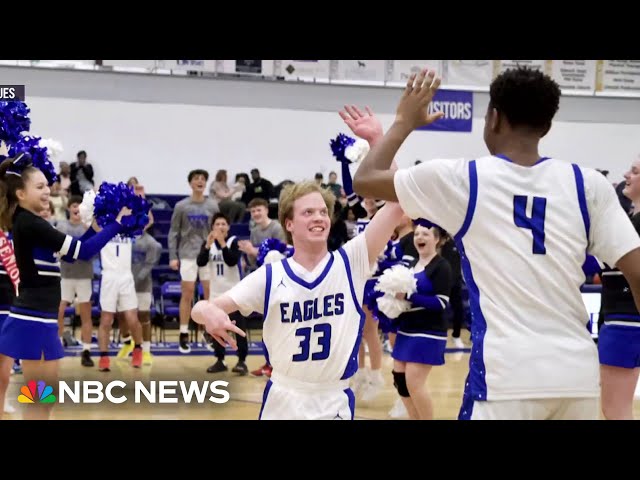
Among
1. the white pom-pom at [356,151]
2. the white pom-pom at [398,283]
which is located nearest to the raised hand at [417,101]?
the white pom-pom at [356,151]

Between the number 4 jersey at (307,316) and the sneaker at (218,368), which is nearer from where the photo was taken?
the number 4 jersey at (307,316)

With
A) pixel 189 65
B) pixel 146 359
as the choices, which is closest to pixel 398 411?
pixel 146 359

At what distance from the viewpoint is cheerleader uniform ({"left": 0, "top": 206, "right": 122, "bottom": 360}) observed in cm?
518

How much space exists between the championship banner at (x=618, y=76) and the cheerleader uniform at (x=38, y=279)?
15428mm

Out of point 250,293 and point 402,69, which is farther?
point 402,69

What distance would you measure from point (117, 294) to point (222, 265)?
121 centimetres

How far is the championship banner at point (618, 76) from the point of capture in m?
18.3

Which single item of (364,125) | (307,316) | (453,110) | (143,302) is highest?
(453,110)

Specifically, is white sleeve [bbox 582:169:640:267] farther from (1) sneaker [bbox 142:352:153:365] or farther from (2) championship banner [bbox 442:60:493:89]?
(2) championship banner [bbox 442:60:493:89]

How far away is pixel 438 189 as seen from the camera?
7.70 ft

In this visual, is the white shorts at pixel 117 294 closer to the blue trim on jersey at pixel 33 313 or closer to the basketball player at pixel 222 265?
the basketball player at pixel 222 265

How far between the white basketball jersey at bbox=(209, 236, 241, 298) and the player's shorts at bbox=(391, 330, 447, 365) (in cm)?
365

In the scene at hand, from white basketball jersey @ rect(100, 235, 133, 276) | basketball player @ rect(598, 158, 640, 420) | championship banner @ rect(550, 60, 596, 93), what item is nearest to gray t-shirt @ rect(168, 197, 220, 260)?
white basketball jersey @ rect(100, 235, 133, 276)

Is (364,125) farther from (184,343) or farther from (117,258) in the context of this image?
(184,343)
